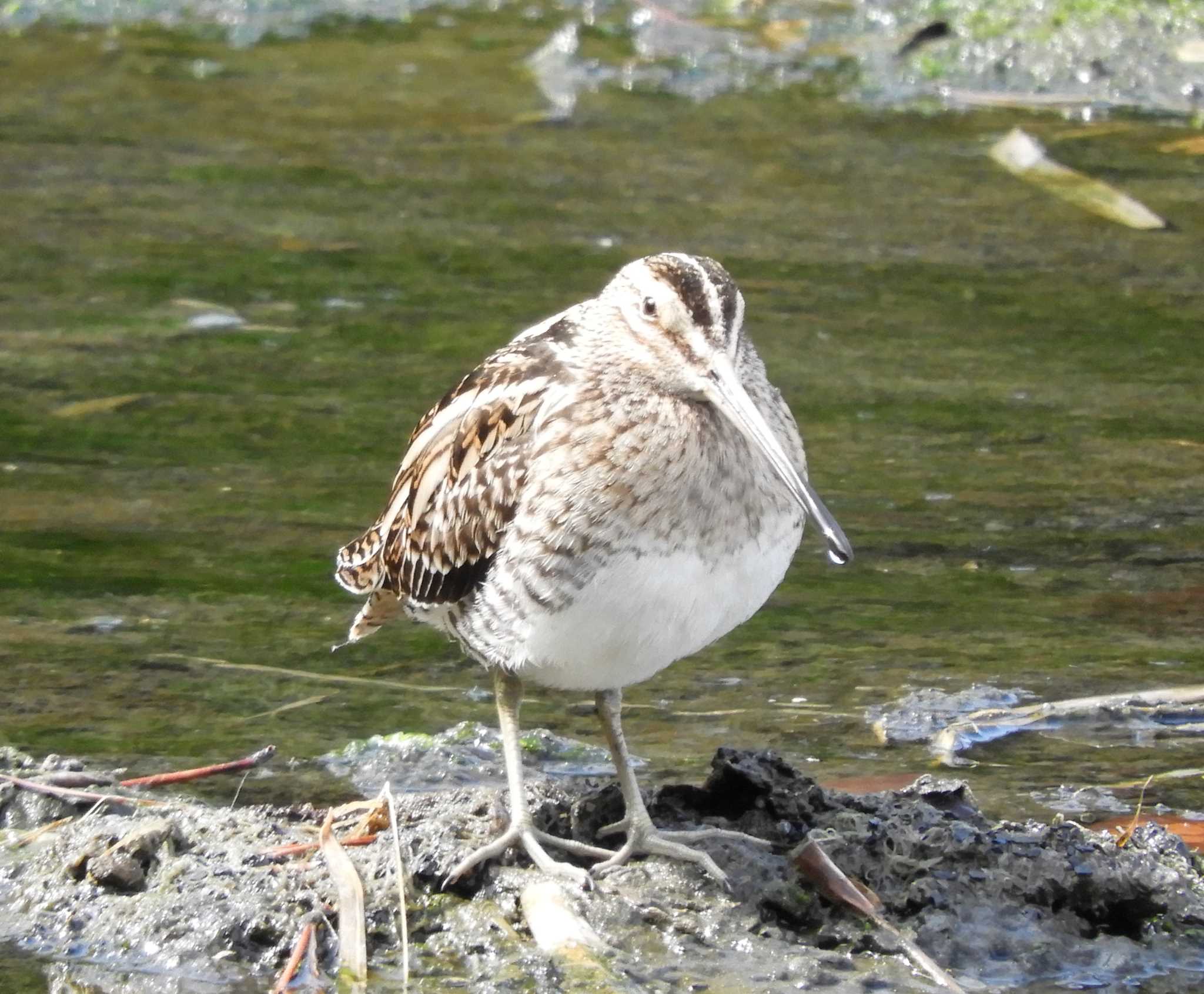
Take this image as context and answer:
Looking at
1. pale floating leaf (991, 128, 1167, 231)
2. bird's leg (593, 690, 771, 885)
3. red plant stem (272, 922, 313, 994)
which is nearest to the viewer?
red plant stem (272, 922, 313, 994)

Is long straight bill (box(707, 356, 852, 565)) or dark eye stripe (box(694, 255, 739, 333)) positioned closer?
long straight bill (box(707, 356, 852, 565))

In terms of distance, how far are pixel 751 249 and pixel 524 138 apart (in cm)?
216

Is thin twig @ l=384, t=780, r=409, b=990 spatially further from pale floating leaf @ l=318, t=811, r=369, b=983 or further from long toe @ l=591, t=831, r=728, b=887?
long toe @ l=591, t=831, r=728, b=887

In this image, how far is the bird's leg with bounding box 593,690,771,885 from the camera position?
446 cm

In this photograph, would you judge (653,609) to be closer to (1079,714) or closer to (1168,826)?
(1168,826)

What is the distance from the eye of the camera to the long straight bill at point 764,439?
4246mm

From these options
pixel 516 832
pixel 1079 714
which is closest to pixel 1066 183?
pixel 1079 714

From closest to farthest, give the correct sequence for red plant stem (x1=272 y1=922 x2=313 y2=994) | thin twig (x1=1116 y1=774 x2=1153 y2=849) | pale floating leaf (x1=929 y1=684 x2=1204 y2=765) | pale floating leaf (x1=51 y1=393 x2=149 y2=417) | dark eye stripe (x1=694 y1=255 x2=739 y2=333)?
red plant stem (x1=272 y1=922 x2=313 y2=994)
dark eye stripe (x1=694 y1=255 x2=739 y2=333)
thin twig (x1=1116 y1=774 x2=1153 y2=849)
pale floating leaf (x1=929 y1=684 x2=1204 y2=765)
pale floating leaf (x1=51 y1=393 x2=149 y2=417)

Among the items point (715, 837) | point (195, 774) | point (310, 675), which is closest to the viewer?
point (715, 837)

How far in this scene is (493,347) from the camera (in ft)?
27.2

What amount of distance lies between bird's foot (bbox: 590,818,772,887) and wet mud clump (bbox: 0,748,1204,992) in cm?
2

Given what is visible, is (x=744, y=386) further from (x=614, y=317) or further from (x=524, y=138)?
(x=524, y=138)

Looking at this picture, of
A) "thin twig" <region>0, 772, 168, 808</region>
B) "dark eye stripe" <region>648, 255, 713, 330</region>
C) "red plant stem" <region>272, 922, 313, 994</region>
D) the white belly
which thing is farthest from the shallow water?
"dark eye stripe" <region>648, 255, 713, 330</region>

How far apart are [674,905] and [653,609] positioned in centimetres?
60
